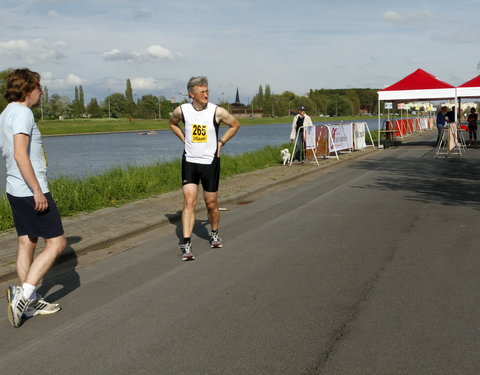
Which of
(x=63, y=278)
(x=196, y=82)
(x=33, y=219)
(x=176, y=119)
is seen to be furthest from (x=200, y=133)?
(x=33, y=219)

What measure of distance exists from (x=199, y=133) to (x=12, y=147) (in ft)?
7.99

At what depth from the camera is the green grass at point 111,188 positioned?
383 inches

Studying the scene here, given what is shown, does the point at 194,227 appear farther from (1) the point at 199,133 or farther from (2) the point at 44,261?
(2) the point at 44,261

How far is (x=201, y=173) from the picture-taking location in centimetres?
645

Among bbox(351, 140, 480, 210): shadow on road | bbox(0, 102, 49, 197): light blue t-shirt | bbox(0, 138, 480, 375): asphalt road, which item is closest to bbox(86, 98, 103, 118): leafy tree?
bbox(351, 140, 480, 210): shadow on road

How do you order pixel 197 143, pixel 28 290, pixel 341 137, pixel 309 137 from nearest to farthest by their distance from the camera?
pixel 28 290, pixel 197 143, pixel 309 137, pixel 341 137

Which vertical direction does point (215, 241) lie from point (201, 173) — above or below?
below

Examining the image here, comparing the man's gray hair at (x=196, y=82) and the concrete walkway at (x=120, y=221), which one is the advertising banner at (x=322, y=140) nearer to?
the concrete walkway at (x=120, y=221)

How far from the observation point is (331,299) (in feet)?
15.5

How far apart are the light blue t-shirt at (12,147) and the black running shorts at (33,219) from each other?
6cm

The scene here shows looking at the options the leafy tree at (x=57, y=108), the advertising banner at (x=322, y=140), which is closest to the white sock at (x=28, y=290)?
the advertising banner at (x=322, y=140)

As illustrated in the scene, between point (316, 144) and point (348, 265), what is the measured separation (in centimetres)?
1416

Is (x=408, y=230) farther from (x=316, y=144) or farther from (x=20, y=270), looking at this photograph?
(x=316, y=144)

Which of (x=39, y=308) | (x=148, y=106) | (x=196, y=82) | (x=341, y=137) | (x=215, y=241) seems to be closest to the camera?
(x=39, y=308)
